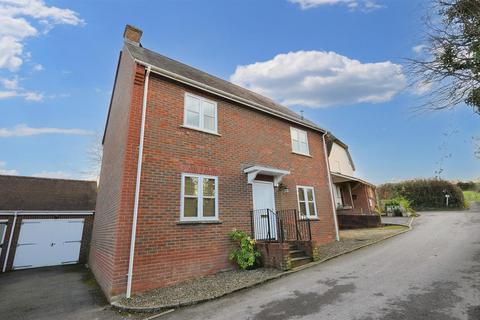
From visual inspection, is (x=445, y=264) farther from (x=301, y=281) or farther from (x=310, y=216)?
(x=310, y=216)

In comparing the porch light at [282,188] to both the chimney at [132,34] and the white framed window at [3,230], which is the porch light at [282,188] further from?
the white framed window at [3,230]

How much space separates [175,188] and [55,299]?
14.3 ft

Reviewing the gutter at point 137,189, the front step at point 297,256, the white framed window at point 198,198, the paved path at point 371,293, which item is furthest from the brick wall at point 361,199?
the gutter at point 137,189

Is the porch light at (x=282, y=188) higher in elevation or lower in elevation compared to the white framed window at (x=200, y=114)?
lower

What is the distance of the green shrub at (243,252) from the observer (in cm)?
796

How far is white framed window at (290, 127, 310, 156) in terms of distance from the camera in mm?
12523

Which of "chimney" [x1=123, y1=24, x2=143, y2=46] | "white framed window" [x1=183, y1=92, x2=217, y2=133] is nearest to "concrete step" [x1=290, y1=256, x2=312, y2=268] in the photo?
"white framed window" [x1=183, y1=92, x2=217, y2=133]

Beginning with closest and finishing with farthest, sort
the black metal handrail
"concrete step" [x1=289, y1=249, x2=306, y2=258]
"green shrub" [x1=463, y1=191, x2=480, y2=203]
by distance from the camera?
"concrete step" [x1=289, y1=249, x2=306, y2=258]
the black metal handrail
"green shrub" [x1=463, y1=191, x2=480, y2=203]

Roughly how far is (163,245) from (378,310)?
5.22 m

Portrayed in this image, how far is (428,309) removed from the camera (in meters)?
4.26

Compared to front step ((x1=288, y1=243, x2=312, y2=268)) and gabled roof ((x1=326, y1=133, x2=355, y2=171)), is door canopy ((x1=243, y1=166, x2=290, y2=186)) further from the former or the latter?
gabled roof ((x1=326, y1=133, x2=355, y2=171))

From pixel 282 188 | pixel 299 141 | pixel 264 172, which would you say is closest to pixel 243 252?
pixel 264 172

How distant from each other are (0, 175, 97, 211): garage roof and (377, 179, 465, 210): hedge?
29632 mm

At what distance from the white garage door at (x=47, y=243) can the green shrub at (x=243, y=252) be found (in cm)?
1108
